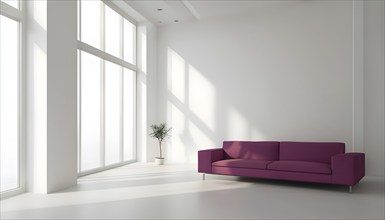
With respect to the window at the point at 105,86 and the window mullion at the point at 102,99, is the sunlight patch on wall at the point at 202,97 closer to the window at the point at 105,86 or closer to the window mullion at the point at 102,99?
the window at the point at 105,86

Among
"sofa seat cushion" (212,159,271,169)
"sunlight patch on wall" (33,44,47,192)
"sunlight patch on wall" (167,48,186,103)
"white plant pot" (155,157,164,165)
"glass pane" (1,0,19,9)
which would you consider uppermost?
"glass pane" (1,0,19,9)

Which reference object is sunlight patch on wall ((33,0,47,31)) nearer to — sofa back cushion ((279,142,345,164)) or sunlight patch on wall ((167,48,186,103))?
sunlight patch on wall ((167,48,186,103))

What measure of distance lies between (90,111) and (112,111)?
0.87 meters

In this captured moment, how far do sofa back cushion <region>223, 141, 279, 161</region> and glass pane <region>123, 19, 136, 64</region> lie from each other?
11.7 ft

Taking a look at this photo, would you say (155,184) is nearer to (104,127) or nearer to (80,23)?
(104,127)

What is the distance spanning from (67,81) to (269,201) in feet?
12.1

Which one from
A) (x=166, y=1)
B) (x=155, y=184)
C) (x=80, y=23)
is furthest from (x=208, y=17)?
(x=155, y=184)

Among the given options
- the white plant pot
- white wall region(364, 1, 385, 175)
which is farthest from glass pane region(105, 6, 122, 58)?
white wall region(364, 1, 385, 175)

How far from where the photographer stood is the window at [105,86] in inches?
255

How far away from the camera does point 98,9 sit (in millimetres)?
7023

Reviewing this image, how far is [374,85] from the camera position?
6312 millimetres

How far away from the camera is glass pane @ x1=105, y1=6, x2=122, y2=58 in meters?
7.37

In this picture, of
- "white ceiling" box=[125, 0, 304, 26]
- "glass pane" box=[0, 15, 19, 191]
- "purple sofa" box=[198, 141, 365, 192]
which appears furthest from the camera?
"white ceiling" box=[125, 0, 304, 26]

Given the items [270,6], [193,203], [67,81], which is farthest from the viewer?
[270,6]
